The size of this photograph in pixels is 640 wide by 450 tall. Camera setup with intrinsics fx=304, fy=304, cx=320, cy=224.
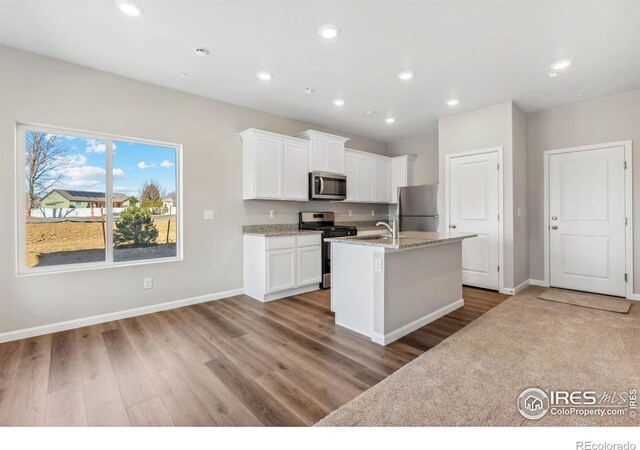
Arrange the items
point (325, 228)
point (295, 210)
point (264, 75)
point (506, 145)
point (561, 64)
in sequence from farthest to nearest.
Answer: point (295, 210)
point (325, 228)
point (506, 145)
point (264, 75)
point (561, 64)

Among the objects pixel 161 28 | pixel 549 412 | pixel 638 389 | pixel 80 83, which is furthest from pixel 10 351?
pixel 638 389

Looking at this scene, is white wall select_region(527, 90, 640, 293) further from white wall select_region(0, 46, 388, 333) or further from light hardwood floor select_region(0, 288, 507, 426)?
white wall select_region(0, 46, 388, 333)

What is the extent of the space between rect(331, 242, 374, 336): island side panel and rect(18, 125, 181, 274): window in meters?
2.12

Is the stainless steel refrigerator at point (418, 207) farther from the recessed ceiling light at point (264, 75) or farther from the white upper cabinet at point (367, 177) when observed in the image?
the recessed ceiling light at point (264, 75)

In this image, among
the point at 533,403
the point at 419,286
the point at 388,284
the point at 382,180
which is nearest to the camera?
the point at 533,403

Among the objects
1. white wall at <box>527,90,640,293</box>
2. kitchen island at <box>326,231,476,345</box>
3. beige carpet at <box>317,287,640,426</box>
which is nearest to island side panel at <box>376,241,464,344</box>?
kitchen island at <box>326,231,476,345</box>

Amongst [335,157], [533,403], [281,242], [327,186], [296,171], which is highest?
[335,157]

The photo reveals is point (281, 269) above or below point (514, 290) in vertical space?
above

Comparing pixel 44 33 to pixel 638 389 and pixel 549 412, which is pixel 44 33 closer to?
pixel 549 412

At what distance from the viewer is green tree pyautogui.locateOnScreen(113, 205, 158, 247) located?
11.3 ft

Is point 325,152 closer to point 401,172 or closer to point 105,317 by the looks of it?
point 401,172

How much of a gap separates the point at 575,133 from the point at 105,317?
6.43 meters

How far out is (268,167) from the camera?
4.30m

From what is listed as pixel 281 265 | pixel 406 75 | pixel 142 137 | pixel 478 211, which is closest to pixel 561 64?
pixel 406 75
